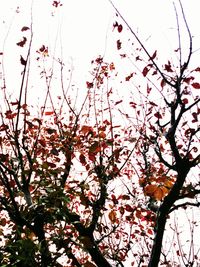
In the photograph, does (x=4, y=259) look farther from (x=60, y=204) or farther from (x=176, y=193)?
(x=176, y=193)

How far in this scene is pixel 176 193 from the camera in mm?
4984

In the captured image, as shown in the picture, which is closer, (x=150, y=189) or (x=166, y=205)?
(x=150, y=189)

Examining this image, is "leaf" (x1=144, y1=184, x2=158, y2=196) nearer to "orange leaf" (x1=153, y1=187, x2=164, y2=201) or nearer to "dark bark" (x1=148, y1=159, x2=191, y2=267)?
"orange leaf" (x1=153, y1=187, x2=164, y2=201)

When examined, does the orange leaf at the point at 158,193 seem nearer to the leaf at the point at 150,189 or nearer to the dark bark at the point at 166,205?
the leaf at the point at 150,189

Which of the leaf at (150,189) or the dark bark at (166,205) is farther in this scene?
the dark bark at (166,205)

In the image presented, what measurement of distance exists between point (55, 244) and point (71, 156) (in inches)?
97.7

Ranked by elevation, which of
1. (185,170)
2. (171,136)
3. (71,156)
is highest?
(71,156)

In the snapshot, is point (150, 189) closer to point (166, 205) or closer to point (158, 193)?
point (158, 193)

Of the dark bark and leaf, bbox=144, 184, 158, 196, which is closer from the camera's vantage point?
leaf, bbox=144, 184, 158, 196

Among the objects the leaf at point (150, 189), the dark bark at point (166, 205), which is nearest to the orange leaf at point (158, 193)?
the leaf at point (150, 189)

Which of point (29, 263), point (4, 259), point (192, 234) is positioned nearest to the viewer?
point (29, 263)

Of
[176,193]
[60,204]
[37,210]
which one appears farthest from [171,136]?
[37,210]

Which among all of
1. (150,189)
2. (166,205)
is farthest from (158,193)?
(166,205)

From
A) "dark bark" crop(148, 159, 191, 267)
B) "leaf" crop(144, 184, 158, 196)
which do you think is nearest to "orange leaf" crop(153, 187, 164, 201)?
"leaf" crop(144, 184, 158, 196)
